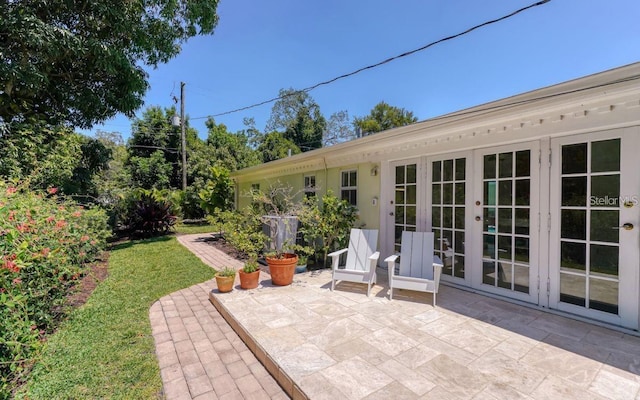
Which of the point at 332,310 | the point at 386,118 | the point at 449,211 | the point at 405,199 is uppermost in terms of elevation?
the point at 386,118

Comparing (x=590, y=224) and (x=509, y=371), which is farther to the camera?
(x=590, y=224)

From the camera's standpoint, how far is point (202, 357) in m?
2.82

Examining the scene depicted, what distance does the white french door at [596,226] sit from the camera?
310 cm

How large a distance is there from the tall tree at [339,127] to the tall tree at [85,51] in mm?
23251

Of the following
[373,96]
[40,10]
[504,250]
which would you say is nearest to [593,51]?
[504,250]

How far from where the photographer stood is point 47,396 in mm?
2215

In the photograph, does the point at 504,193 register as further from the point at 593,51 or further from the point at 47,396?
the point at 47,396

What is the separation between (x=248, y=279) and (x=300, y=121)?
26153mm

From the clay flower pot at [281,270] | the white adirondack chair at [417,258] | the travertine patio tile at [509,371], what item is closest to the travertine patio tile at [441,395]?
the travertine patio tile at [509,371]

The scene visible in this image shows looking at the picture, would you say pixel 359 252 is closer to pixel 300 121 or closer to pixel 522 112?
pixel 522 112

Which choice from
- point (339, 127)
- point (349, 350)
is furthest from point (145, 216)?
point (339, 127)

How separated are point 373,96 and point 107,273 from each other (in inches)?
1020

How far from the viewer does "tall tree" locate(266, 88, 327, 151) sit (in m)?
28.8

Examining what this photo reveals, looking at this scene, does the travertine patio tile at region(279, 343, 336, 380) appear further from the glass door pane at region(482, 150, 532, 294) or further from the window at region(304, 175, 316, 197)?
the window at region(304, 175, 316, 197)
